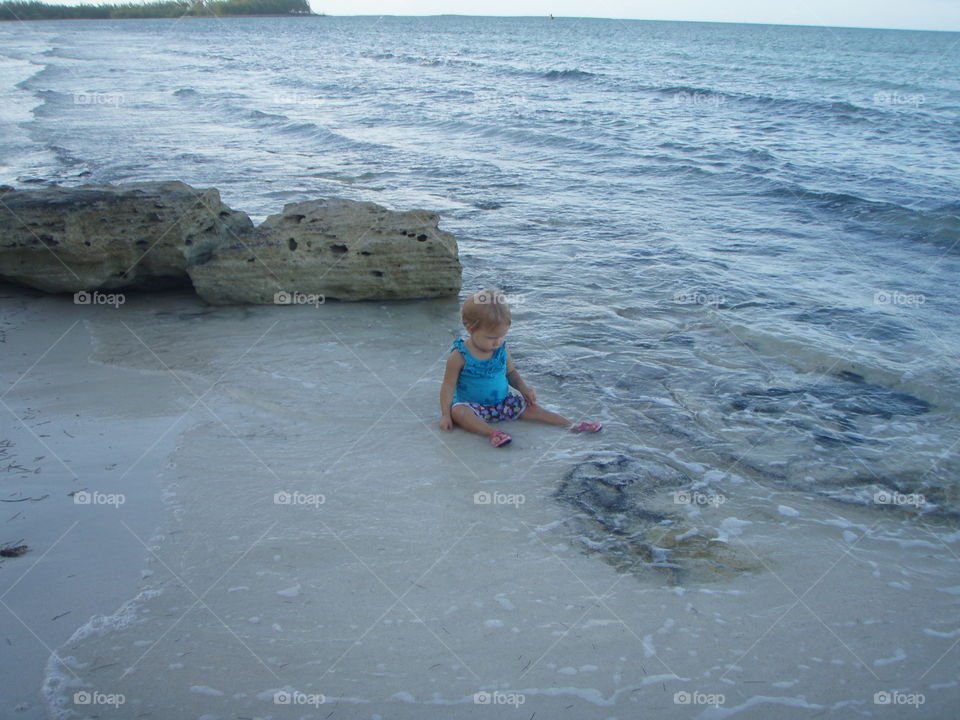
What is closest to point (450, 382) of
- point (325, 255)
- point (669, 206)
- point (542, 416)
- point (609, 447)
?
point (542, 416)

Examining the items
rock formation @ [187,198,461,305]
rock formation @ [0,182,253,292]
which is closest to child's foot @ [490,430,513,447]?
rock formation @ [187,198,461,305]

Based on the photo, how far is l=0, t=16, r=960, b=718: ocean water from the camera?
2.84m

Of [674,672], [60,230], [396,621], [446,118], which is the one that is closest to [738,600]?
[674,672]

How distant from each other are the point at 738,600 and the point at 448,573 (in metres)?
1.25

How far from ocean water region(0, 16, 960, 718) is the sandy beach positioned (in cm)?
2

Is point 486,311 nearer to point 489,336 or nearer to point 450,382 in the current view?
point 489,336

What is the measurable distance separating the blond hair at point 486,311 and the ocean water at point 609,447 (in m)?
0.73

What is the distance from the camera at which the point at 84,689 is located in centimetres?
261

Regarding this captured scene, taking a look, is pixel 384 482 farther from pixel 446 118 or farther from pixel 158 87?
pixel 158 87

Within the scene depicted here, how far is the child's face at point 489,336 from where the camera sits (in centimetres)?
450

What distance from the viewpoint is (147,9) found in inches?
3263

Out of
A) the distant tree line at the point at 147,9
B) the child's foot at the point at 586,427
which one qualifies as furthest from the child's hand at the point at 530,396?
the distant tree line at the point at 147,9

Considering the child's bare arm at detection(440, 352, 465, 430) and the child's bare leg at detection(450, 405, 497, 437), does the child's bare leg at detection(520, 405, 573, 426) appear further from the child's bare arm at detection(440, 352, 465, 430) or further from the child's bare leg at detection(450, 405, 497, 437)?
the child's bare arm at detection(440, 352, 465, 430)

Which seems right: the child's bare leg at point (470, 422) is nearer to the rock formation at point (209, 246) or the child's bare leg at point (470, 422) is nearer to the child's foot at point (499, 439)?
the child's foot at point (499, 439)
